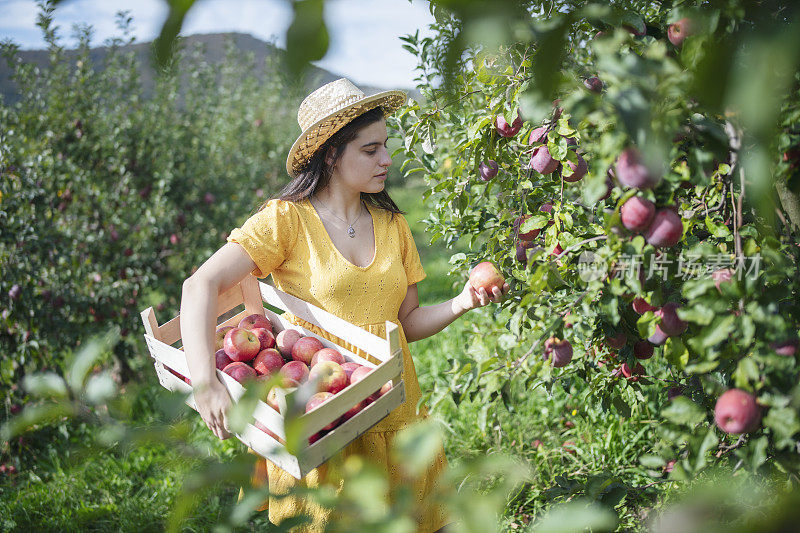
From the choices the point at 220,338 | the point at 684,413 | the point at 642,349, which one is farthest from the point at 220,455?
the point at 684,413

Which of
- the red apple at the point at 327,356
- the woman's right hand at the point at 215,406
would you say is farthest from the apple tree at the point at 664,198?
the woman's right hand at the point at 215,406

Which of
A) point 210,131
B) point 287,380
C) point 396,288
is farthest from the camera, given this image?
point 210,131

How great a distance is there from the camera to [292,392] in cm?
94

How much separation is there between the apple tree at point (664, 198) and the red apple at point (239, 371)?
0.58m

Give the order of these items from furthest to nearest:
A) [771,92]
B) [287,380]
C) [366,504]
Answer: [287,380], [366,504], [771,92]

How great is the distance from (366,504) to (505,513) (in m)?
1.87

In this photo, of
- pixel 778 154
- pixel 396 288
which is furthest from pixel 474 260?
pixel 778 154

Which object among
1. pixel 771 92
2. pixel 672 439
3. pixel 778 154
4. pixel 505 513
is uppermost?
pixel 771 92

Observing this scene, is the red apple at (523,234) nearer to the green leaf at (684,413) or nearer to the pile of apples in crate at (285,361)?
the pile of apples in crate at (285,361)

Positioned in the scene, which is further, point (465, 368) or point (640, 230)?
point (465, 368)

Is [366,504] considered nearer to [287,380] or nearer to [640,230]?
[640,230]

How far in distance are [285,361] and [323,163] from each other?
61 cm

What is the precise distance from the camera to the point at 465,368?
1119 millimetres

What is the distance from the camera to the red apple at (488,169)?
158cm
